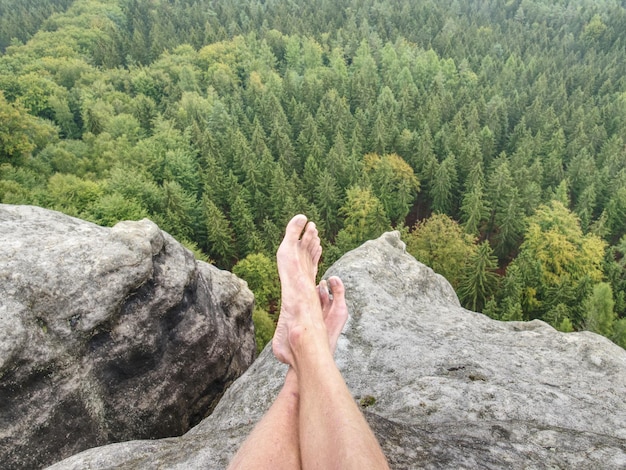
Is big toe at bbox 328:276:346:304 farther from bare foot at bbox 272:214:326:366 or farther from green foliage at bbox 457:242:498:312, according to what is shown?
green foliage at bbox 457:242:498:312

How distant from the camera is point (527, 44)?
307 ft

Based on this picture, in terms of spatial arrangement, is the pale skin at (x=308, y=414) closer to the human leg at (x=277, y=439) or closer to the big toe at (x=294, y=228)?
the human leg at (x=277, y=439)

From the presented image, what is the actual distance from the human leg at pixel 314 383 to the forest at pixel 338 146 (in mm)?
15559

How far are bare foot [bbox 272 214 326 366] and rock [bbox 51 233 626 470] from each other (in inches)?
48.5

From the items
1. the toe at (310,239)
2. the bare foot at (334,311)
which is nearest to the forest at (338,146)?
the toe at (310,239)

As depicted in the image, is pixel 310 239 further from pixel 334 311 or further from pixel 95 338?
pixel 95 338

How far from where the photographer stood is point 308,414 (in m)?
4.09

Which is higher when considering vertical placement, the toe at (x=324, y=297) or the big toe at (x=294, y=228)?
the big toe at (x=294, y=228)

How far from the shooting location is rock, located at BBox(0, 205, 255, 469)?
6770 mm

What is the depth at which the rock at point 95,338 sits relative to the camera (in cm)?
677

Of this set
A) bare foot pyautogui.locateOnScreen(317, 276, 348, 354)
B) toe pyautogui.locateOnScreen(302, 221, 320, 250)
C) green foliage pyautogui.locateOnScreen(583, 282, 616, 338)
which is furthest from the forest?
bare foot pyautogui.locateOnScreen(317, 276, 348, 354)

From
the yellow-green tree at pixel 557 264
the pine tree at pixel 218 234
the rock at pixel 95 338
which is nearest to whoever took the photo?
the rock at pixel 95 338

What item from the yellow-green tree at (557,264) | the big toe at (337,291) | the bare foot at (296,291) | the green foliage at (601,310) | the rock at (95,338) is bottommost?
the yellow-green tree at (557,264)

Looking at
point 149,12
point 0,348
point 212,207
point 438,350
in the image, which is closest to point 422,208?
point 212,207
